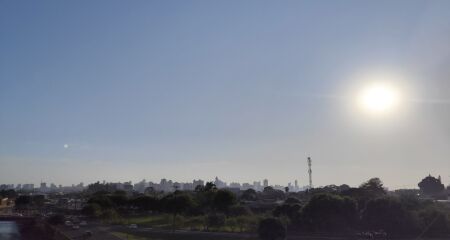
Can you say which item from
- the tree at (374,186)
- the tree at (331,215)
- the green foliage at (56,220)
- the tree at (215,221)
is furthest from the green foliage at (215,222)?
the tree at (374,186)

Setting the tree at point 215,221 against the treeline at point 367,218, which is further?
the tree at point 215,221

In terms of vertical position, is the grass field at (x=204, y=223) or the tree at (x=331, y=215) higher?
the tree at (x=331, y=215)

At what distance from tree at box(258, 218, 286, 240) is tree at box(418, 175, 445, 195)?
100 meters

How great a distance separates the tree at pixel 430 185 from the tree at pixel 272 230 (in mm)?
100472

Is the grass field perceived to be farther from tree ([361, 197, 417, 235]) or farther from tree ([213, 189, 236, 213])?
tree ([361, 197, 417, 235])

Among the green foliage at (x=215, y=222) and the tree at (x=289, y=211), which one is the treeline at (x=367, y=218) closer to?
the tree at (x=289, y=211)

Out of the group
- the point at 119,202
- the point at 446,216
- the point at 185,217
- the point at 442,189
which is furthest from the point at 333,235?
the point at 442,189

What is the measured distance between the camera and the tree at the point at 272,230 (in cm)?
3994

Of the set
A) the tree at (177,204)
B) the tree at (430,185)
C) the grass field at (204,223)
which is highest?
the tree at (430,185)

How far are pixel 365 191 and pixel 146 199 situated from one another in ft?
119

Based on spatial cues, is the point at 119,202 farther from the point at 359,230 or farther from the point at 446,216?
the point at 446,216

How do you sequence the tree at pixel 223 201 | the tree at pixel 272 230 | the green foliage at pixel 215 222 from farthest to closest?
the tree at pixel 223 201, the green foliage at pixel 215 222, the tree at pixel 272 230

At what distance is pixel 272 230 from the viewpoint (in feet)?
131

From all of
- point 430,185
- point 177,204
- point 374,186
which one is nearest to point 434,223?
point 177,204
